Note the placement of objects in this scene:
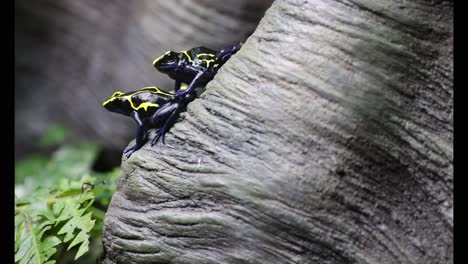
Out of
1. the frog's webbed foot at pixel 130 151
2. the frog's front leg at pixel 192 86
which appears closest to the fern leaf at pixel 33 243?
the frog's webbed foot at pixel 130 151

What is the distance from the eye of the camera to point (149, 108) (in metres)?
1.82

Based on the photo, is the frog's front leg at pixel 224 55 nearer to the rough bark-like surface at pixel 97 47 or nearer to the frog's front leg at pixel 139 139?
the frog's front leg at pixel 139 139

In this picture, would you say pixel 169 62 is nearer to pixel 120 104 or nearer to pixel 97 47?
pixel 120 104

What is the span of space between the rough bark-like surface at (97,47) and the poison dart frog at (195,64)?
2.18 feet

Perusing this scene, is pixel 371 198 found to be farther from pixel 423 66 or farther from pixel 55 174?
pixel 55 174

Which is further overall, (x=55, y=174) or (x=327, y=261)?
(x=55, y=174)

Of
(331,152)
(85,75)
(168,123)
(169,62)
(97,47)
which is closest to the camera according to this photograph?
(331,152)

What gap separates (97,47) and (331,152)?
2.36m

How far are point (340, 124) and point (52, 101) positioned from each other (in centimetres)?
286

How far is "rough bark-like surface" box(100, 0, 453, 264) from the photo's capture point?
1457 mm

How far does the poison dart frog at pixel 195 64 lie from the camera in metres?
1.83

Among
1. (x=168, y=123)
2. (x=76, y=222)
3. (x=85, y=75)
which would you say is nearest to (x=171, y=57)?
(x=168, y=123)

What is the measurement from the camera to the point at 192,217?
1.55 meters
